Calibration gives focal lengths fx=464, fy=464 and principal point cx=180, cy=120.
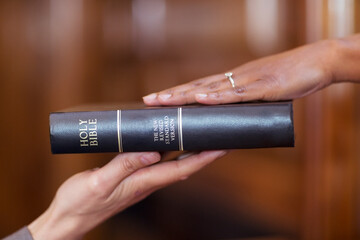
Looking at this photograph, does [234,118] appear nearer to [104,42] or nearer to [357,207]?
[357,207]

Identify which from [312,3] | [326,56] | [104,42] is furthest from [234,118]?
Answer: [104,42]

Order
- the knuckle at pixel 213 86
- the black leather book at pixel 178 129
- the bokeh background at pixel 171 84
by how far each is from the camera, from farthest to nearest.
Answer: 1. the bokeh background at pixel 171 84
2. the knuckle at pixel 213 86
3. the black leather book at pixel 178 129

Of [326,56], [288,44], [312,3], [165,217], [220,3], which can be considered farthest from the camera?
[165,217]

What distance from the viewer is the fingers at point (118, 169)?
72 cm

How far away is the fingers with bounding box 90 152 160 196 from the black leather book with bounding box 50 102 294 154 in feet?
0.07

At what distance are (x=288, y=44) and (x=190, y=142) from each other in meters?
1.18

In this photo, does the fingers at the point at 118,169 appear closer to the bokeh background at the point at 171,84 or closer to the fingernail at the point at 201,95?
the fingernail at the point at 201,95

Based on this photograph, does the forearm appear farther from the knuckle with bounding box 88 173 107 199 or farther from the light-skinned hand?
the knuckle with bounding box 88 173 107 199

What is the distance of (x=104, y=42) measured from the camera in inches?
83.0

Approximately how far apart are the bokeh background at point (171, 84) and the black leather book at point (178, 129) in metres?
0.97

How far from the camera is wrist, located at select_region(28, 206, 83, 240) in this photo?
0.82m

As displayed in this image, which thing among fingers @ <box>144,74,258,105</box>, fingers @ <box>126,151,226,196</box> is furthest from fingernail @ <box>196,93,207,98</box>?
fingers @ <box>126,151,226,196</box>

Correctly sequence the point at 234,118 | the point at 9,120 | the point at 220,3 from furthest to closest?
the point at 9,120, the point at 220,3, the point at 234,118

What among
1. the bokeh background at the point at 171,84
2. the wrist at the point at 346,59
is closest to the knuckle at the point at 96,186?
the wrist at the point at 346,59
